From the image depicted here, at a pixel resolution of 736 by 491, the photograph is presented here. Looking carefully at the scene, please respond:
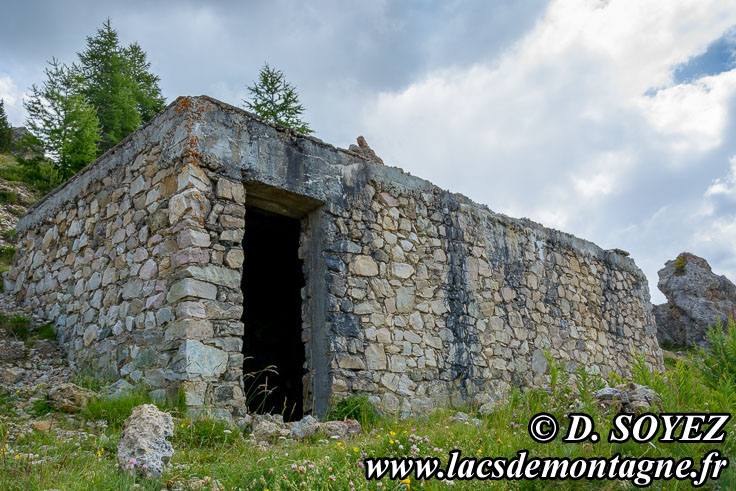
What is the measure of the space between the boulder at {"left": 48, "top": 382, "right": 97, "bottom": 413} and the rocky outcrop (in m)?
15.7

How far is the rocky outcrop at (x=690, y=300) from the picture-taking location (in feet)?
53.6

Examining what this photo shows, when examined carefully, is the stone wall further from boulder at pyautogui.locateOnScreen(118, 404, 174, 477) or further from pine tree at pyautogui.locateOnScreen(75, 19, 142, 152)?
pine tree at pyautogui.locateOnScreen(75, 19, 142, 152)

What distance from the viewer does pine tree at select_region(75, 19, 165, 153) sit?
19.8 meters

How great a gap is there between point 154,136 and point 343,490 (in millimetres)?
4357

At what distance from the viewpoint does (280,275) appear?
912cm

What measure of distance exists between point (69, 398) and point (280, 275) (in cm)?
427

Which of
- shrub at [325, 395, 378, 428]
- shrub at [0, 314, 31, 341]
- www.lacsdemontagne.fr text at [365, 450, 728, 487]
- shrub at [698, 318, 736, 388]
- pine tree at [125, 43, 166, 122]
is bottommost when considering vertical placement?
www.lacsdemontagne.fr text at [365, 450, 728, 487]

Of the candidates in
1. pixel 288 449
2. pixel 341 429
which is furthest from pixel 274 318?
pixel 288 449

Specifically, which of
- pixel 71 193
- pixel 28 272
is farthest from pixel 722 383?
pixel 28 272

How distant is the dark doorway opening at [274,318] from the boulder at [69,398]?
11.3 feet

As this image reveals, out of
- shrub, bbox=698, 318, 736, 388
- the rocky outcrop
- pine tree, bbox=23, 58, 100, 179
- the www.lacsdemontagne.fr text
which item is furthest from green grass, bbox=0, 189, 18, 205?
the rocky outcrop

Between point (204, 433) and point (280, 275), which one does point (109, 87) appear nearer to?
point (280, 275)

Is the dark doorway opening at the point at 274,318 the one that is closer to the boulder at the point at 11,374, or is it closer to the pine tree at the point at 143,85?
the boulder at the point at 11,374

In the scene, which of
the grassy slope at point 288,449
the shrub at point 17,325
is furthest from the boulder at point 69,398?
the shrub at point 17,325
